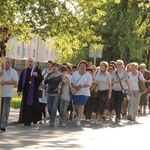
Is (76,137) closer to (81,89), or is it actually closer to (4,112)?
(4,112)

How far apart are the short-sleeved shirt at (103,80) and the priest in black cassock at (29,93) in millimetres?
2259

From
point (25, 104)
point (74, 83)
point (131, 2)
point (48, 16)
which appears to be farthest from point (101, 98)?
point (131, 2)

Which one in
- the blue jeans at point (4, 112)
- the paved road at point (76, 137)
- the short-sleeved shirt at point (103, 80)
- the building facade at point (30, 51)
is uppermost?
the building facade at point (30, 51)

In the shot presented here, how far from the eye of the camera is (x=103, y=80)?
17.9 meters

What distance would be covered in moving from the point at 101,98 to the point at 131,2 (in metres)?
18.5

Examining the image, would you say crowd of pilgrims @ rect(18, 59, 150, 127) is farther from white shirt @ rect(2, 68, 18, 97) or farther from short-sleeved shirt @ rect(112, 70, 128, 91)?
white shirt @ rect(2, 68, 18, 97)

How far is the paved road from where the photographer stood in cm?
1191

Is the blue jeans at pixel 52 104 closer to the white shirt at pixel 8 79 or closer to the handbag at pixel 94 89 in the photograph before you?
the handbag at pixel 94 89

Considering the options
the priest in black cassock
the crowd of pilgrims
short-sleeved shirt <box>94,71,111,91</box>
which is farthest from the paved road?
short-sleeved shirt <box>94,71,111,91</box>

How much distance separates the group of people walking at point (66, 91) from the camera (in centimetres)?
1630

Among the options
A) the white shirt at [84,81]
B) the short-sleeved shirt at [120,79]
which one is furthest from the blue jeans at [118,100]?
the white shirt at [84,81]

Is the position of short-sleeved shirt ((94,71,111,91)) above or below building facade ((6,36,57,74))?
below

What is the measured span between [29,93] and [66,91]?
3.63 ft

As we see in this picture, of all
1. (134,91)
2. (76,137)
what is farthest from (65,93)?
(134,91)
